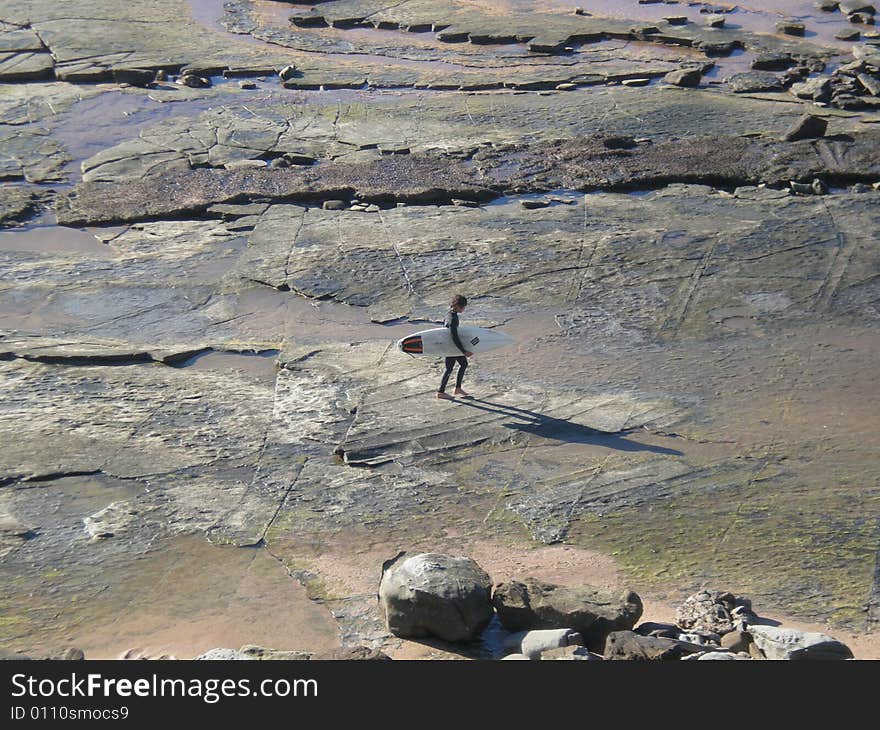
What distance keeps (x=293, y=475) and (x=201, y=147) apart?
849 cm

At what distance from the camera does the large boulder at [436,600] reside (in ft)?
22.0

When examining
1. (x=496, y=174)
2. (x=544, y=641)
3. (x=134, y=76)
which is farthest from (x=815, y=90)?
(x=544, y=641)

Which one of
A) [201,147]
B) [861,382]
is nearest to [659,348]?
[861,382]

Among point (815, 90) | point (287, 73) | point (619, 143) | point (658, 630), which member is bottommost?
point (658, 630)

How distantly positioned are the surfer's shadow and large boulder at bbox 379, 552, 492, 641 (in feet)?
8.66

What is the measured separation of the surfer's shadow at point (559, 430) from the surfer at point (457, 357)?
202 millimetres

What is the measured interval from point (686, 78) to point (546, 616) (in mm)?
12744

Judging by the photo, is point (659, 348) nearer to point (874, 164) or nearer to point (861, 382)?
point (861, 382)

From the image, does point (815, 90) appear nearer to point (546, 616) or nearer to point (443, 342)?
point (443, 342)

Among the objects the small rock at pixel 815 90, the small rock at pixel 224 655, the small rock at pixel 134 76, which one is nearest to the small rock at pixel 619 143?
the small rock at pixel 815 90

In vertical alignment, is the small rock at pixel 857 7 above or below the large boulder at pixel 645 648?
above

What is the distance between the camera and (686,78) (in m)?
17.5

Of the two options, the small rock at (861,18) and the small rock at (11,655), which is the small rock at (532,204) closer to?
the small rock at (11,655)

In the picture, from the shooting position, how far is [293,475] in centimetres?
902
